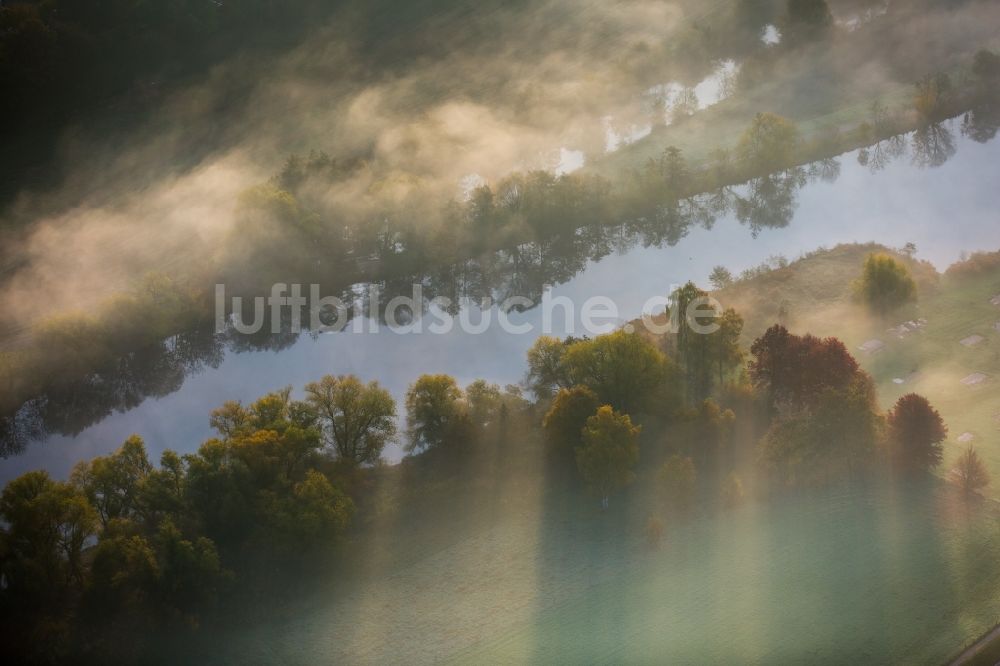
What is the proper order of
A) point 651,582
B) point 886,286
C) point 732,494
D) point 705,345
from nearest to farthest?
1. point 651,582
2. point 732,494
3. point 705,345
4. point 886,286

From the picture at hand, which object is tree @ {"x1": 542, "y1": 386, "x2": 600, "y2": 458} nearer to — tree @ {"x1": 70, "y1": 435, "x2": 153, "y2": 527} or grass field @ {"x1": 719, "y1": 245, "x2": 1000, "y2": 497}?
grass field @ {"x1": 719, "y1": 245, "x2": 1000, "y2": 497}

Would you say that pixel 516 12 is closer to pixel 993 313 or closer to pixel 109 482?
pixel 993 313

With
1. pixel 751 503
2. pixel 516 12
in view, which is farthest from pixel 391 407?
pixel 516 12

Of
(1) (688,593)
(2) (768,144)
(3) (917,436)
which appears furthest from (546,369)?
(2) (768,144)

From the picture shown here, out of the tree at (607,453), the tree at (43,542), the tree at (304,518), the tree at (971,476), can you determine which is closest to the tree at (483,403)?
the tree at (607,453)

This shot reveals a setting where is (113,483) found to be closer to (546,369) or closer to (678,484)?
(546,369)

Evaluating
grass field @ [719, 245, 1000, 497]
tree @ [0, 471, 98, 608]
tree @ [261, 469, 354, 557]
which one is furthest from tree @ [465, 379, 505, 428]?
tree @ [0, 471, 98, 608]
